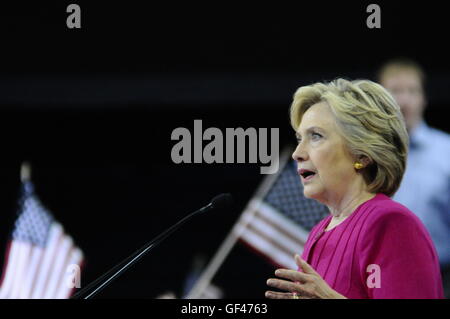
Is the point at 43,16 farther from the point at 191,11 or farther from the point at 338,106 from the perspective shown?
the point at 338,106

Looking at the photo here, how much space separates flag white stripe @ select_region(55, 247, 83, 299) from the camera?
380 cm

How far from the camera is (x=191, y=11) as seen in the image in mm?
3957

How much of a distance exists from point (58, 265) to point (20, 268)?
0.28 meters

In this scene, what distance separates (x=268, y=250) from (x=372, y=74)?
1.06 m

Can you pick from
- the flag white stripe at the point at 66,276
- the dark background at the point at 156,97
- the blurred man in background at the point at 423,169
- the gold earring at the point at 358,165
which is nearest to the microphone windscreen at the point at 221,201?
the gold earring at the point at 358,165

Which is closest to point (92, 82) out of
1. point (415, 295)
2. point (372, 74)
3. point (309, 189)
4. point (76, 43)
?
point (76, 43)

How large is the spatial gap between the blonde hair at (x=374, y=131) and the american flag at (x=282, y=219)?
1899 millimetres

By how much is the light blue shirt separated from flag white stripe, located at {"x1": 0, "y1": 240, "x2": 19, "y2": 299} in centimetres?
197

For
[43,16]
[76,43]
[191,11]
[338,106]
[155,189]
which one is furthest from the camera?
[155,189]

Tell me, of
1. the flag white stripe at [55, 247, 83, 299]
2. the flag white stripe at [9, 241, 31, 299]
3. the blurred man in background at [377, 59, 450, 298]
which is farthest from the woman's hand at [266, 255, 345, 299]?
the flag white stripe at [9, 241, 31, 299]

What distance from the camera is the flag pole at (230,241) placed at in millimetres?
4152

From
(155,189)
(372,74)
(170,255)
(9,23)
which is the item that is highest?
(9,23)

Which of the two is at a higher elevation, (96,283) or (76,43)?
(76,43)

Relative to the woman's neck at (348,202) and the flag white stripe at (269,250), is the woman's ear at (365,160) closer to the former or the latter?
the woman's neck at (348,202)
